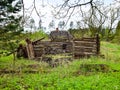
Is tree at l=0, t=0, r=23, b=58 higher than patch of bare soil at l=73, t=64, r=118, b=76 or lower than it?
higher

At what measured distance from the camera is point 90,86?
33.8 feet

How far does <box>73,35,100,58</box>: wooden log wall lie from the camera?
24.1 m

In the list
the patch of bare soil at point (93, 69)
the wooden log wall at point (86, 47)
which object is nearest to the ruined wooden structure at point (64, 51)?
the wooden log wall at point (86, 47)

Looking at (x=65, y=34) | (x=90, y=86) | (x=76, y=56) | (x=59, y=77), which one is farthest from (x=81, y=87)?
(x=65, y=34)

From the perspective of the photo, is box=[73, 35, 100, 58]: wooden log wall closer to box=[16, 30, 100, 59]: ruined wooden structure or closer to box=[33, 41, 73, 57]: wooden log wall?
box=[16, 30, 100, 59]: ruined wooden structure

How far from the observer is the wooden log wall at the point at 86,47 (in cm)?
2410

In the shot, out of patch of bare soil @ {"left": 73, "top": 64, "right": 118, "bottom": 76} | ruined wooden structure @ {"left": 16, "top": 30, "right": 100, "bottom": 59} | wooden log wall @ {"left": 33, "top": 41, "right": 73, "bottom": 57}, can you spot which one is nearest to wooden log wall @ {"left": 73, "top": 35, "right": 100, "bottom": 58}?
ruined wooden structure @ {"left": 16, "top": 30, "right": 100, "bottom": 59}

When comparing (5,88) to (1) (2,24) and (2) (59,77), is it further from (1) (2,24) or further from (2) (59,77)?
(1) (2,24)

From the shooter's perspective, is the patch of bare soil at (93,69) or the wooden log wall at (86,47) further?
the wooden log wall at (86,47)

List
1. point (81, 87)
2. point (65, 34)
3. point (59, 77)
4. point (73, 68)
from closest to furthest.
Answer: point (81, 87) → point (59, 77) → point (73, 68) → point (65, 34)

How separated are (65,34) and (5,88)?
25.8 meters

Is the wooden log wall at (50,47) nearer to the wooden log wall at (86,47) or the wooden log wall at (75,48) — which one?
the wooden log wall at (75,48)

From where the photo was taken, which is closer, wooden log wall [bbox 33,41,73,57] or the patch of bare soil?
the patch of bare soil

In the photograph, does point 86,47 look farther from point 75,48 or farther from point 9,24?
point 9,24
